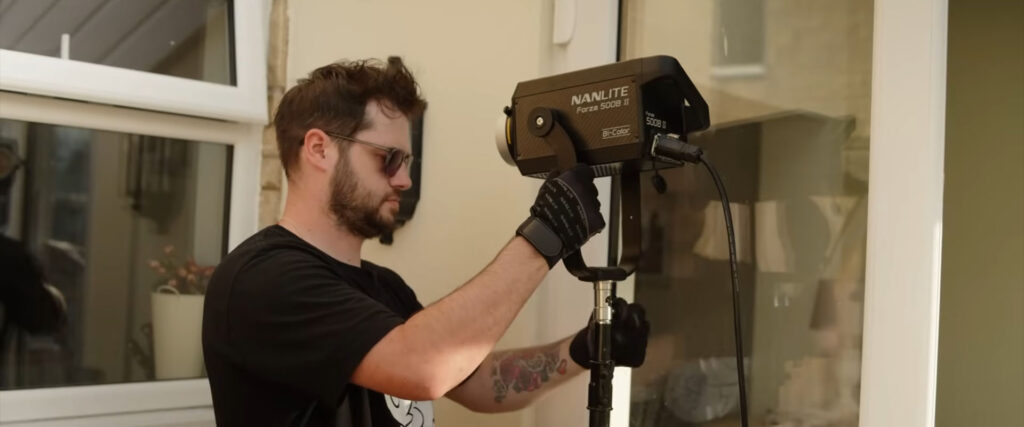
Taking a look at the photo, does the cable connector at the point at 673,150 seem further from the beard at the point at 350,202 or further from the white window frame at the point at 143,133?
the white window frame at the point at 143,133

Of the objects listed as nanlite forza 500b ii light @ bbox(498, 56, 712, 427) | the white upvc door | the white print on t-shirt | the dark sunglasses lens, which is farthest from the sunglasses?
the white upvc door

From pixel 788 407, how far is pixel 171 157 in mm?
1433

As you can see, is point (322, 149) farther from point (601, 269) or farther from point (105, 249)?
point (105, 249)

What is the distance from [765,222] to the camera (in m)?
1.58

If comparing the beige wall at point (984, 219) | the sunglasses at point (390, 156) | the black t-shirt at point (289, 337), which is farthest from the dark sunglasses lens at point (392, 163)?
the beige wall at point (984, 219)

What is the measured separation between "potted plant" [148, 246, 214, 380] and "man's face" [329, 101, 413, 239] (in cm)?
66

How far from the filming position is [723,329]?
5.40ft

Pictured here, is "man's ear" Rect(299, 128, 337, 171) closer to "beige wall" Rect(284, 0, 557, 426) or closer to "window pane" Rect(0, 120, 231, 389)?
"beige wall" Rect(284, 0, 557, 426)

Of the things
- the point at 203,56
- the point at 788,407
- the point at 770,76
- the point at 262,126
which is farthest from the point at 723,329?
the point at 203,56

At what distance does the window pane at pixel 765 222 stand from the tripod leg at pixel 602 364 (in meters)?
0.43

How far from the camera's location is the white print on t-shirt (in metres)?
1.51

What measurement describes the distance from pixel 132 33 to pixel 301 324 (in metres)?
1.03

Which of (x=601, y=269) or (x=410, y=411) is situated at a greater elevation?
(x=601, y=269)

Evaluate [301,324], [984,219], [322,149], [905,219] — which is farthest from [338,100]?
[984,219]
